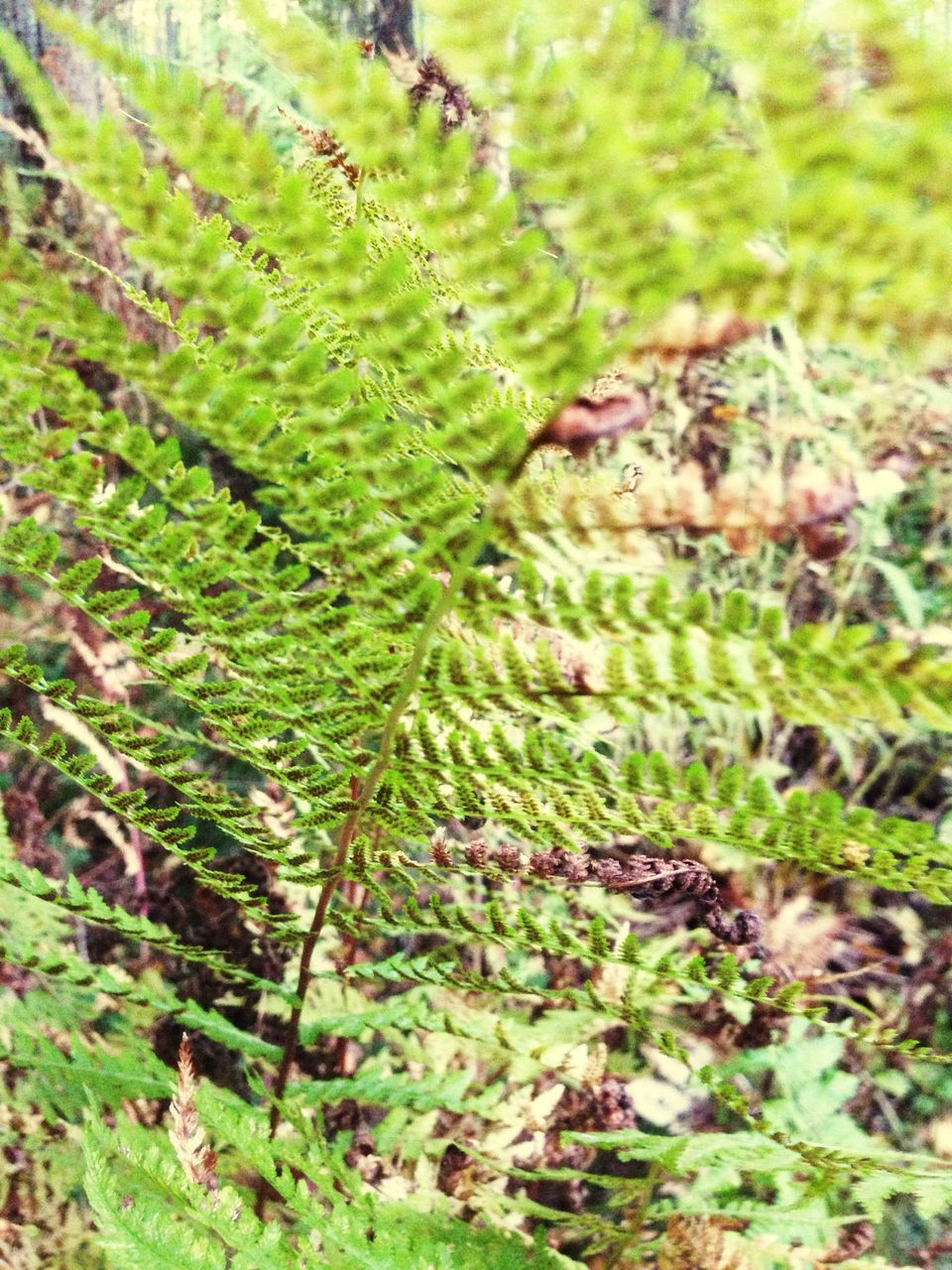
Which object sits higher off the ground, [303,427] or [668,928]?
[303,427]

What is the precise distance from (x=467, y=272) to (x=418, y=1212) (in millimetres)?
681

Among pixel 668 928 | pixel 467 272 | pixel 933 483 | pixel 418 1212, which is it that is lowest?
pixel 418 1212

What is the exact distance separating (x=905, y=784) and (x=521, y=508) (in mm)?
1723

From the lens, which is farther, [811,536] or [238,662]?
[238,662]

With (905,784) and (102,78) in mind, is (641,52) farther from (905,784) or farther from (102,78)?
(102,78)

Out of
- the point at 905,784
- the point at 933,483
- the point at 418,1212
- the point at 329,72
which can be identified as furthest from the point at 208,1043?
the point at 933,483

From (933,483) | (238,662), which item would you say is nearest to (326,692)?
(238,662)

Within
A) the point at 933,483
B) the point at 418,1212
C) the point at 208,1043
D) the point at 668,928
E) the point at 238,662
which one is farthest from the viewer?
the point at 933,483

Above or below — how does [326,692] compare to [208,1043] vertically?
above

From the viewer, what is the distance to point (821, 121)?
0.92 ft

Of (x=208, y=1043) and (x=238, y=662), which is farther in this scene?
(x=208, y=1043)

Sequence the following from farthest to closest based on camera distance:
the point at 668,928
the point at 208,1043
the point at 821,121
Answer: the point at 668,928 < the point at 208,1043 < the point at 821,121

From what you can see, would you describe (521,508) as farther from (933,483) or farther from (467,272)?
(933,483)

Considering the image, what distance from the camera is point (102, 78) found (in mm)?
1896
